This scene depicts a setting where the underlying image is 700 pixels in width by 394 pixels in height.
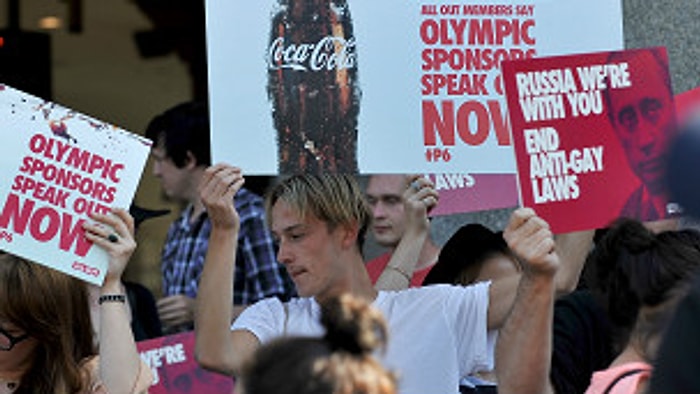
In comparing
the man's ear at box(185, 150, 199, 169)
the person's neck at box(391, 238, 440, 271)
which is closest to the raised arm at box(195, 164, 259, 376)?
the person's neck at box(391, 238, 440, 271)

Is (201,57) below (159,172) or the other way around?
the other way around

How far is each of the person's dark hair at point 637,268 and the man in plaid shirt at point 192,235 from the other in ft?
7.08

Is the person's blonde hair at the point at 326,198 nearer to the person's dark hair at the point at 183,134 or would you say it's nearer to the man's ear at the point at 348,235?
the man's ear at the point at 348,235

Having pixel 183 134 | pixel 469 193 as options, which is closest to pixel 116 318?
pixel 469 193

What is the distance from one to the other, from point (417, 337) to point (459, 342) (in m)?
0.13

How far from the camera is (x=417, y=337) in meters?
4.90

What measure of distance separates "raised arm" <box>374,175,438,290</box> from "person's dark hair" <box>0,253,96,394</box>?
115 centimetres

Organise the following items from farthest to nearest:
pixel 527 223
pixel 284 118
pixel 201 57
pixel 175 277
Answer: pixel 201 57, pixel 175 277, pixel 284 118, pixel 527 223

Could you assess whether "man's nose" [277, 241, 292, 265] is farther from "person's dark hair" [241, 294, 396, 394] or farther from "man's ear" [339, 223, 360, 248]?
"person's dark hair" [241, 294, 396, 394]

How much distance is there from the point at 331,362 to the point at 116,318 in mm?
1921

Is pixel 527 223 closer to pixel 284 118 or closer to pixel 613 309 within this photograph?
pixel 613 309

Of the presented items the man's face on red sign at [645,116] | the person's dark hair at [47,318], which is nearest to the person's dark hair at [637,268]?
the man's face on red sign at [645,116]

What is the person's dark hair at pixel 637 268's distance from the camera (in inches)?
179

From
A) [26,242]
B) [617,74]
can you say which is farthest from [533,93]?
[26,242]
